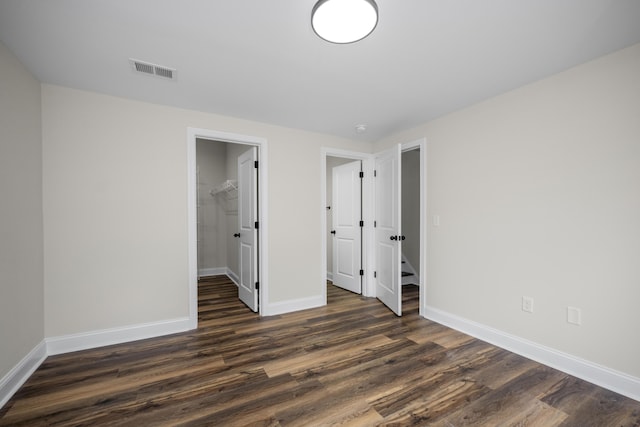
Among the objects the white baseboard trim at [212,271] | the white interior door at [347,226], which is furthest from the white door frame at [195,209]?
the white baseboard trim at [212,271]

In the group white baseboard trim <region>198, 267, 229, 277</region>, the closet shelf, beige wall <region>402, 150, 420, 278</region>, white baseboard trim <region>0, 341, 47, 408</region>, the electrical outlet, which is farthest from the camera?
white baseboard trim <region>198, 267, 229, 277</region>

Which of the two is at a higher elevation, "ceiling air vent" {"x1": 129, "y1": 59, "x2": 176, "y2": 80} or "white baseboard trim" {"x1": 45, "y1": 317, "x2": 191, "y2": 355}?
"ceiling air vent" {"x1": 129, "y1": 59, "x2": 176, "y2": 80}

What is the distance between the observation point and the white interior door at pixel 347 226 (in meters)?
4.29

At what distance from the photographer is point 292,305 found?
3.54 meters

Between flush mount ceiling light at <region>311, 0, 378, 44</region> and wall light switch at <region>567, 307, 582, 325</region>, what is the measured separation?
251cm

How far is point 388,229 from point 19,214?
354cm

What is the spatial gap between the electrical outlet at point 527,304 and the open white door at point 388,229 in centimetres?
121

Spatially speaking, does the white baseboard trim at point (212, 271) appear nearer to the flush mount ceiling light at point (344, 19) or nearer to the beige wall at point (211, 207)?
the beige wall at point (211, 207)

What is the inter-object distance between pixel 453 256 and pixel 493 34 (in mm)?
2107

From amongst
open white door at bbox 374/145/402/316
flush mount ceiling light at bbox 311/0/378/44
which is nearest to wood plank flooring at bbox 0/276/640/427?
open white door at bbox 374/145/402/316

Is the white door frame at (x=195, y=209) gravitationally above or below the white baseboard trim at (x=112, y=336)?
above

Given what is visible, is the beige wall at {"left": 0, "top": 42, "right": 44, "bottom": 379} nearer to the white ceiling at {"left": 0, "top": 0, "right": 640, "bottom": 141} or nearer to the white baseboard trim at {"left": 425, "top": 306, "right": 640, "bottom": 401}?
the white ceiling at {"left": 0, "top": 0, "right": 640, "bottom": 141}

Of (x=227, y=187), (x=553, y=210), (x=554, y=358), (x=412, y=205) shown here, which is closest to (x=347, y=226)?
(x=412, y=205)

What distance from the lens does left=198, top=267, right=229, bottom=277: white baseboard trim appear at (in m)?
5.57
